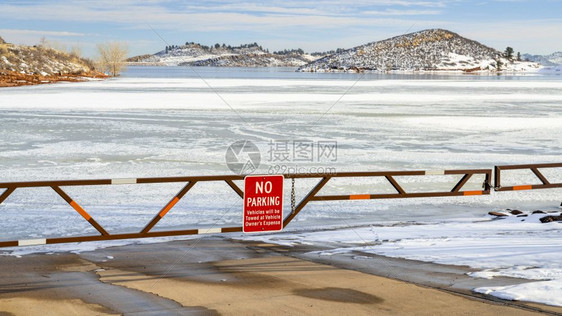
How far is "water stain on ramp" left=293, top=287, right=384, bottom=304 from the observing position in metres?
7.17

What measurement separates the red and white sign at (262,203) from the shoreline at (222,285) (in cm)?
43

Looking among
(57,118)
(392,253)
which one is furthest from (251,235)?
(57,118)

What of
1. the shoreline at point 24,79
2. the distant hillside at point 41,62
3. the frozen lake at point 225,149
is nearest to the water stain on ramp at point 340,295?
the frozen lake at point 225,149

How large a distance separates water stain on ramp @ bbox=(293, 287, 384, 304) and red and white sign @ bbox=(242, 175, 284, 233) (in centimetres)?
181

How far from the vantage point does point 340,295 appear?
24.2ft

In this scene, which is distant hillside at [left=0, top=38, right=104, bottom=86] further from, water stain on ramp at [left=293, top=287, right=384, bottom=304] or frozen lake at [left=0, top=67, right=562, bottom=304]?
water stain on ramp at [left=293, top=287, right=384, bottom=304]

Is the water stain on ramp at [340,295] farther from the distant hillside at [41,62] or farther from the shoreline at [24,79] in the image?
the distant hillside at [41,62]

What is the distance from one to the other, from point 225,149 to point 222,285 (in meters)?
12.4

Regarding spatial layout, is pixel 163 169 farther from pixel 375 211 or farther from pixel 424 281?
pixel 424 281

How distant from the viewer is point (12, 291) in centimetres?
749

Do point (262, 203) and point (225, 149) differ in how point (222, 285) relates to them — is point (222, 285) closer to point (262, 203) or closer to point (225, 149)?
point (262, 203)

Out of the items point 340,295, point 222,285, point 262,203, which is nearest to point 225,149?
point 262,203

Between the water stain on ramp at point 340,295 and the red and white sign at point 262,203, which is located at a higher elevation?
the red and white sign at point 262,203

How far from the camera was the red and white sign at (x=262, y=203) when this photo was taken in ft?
29.8
